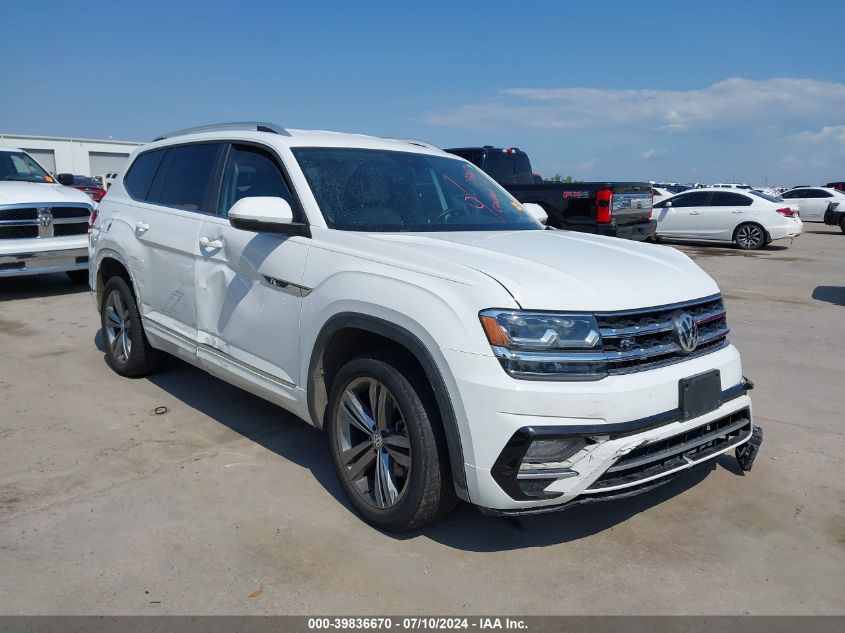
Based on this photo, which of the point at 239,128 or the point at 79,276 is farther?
the point at 79,276

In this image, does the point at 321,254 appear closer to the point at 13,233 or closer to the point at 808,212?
the point at 13,233

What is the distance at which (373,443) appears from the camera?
11.0 feet

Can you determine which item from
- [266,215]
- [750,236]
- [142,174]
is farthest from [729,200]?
[266,215]

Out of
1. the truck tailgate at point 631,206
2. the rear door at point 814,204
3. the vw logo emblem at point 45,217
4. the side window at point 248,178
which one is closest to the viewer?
the side window at point 248,178

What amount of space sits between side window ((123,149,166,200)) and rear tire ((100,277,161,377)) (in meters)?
0.69

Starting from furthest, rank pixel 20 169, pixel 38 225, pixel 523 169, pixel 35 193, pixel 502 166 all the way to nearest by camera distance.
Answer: pixel 523 169, pixel 502 166, pixel 20 169, pixel 35 193, pixel 38 225

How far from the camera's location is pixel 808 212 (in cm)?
2795

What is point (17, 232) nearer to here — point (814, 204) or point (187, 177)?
point (187, 177)

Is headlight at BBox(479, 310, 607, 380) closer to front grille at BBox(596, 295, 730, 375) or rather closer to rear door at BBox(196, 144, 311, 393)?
front grille at BBox(596, 295, 730, 375)

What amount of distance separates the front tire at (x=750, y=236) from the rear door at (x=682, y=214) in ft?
3.17

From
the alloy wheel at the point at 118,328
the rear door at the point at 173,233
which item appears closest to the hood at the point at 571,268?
the rear door at the point at 173,233

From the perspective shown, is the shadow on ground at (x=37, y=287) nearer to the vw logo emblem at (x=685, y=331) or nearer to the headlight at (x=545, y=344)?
the headlight at (x=545, y=344)

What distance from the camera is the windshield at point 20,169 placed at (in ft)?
31.5

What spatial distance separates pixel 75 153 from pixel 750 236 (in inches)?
1846
